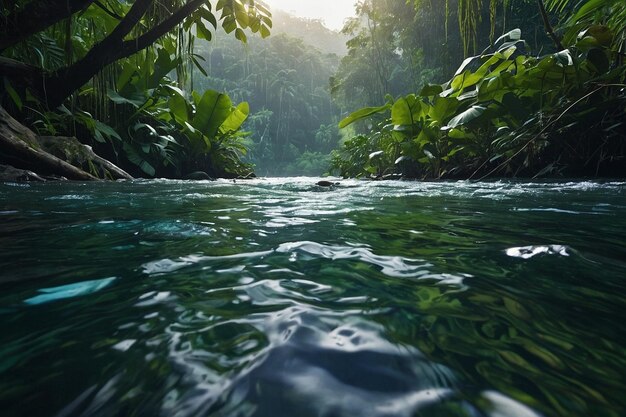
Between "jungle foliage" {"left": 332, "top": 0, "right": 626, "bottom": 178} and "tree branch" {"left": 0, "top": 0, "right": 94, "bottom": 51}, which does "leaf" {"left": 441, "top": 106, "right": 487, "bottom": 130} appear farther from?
"tree branch" {"left": 0, "top": 0, "right": 94, "bottom": 51}

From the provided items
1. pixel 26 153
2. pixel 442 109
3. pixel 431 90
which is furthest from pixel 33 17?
pixel 442 109

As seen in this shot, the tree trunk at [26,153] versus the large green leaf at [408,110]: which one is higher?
the large green leaf at [408,110]

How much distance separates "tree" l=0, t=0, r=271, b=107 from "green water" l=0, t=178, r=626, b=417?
2.61 m

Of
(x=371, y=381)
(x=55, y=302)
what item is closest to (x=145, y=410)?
(x=371, y=381)

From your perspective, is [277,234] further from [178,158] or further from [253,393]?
[178,158]

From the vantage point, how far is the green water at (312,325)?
407 millimetres

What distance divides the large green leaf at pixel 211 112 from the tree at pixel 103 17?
2654mm

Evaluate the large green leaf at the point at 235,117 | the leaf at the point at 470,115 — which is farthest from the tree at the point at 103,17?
the large green leaf at the point at 235,117

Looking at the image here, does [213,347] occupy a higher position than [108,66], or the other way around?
[108,66]

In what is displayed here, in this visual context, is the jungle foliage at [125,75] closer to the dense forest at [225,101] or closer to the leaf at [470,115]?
the dense forest at [225,101]

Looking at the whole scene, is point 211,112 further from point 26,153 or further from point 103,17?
point 26,153

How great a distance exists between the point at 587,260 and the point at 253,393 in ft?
3.15

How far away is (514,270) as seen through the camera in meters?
Answer: 0.88

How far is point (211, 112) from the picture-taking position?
278 inches
